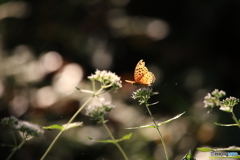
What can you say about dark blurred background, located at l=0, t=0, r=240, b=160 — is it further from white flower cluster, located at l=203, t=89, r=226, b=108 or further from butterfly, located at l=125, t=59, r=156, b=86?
white flower cluster, located at l=203, t=89, r=226, b=108

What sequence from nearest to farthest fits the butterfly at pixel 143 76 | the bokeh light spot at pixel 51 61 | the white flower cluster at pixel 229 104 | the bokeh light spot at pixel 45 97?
Answer: the white flower cluster at pixel 229 104 < the butterfly at pixel 143 76 < the bokeh light spot at pixel 45 97 < the bokeh light spot at pixel 51 61

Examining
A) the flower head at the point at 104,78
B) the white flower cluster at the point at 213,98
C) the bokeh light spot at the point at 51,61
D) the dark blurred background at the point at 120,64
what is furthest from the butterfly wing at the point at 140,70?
the bokeh light spot at the point at 51,61

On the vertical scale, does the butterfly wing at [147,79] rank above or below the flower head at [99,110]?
below

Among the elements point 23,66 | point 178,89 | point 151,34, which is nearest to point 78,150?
point 178,89

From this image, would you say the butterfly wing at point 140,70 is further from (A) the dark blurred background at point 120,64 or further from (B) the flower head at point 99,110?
(A) the dark blurred background at point 120,64

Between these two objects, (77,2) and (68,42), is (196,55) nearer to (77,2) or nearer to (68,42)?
(68,42)

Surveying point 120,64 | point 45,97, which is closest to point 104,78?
point 45,97

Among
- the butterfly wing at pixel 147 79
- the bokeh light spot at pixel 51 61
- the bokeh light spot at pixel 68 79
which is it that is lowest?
the bokeh light spot at pixel 68 79

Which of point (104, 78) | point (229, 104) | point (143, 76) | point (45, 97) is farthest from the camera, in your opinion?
point (45, 97)

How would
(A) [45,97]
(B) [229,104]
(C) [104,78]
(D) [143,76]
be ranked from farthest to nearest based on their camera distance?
(A) [45,97], (D) [143,76], (C) [104,78], (B) [229,104]

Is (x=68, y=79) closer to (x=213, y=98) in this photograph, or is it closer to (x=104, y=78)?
(x=104, y=78)
